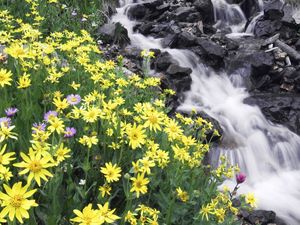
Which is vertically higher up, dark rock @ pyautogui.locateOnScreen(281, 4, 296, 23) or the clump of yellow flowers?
the clump of yellow flowers

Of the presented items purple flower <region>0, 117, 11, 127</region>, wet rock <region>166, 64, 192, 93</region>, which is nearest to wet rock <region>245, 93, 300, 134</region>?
wet rock <region>166, 64, 192, 93</region>

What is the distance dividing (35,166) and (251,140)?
20.7 feet

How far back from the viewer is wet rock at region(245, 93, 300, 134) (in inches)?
302

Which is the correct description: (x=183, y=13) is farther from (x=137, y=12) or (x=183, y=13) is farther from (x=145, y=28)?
(x=145, y=28)

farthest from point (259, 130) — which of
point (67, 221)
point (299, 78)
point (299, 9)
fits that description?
point (299, 9)

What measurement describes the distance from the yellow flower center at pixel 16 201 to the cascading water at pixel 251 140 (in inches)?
195

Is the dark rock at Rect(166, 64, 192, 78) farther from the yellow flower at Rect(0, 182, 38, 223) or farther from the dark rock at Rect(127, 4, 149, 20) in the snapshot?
the yellow flower at Rect(0, 182, 38, 223)

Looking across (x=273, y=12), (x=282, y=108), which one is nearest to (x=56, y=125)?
(x=282, y=108)

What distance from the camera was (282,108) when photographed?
788cm

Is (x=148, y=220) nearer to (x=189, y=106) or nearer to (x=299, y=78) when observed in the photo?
(x=189, y=106)

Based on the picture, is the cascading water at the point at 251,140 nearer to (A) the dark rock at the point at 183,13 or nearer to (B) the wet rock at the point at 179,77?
(B) the wet rock at the point at 179,77

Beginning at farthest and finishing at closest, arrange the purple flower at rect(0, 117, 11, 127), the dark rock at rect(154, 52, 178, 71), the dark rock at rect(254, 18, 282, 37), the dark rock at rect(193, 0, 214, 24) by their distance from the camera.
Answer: the dark rock at rect(193, 0, 214, 24) → the dark rock at rect(254, 18, 282, 37) → the dark rock at rect(154, 52, 178, 71) → the purple flower at rect(0, 117, 11, 127)

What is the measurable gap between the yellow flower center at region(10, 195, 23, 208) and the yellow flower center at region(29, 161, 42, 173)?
157mm

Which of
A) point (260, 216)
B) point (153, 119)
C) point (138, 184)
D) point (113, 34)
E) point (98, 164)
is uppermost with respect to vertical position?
point (153, 119)
